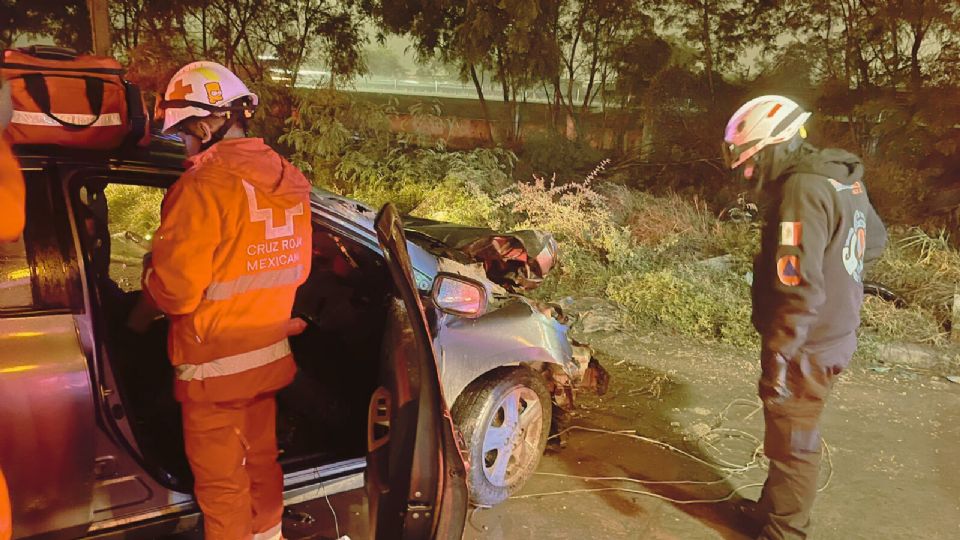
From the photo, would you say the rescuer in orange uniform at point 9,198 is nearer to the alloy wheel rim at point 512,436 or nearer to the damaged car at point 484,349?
the damaged car at point 484,349

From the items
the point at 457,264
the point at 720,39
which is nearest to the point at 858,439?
the point at 457,264

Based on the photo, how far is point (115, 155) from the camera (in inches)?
94.1

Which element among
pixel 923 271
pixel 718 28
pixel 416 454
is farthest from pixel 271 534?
pixel 718 28

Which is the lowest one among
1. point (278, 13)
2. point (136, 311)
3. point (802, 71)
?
point (136, 311)

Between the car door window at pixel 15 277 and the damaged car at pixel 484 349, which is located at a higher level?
the car door window at pixel 15 277

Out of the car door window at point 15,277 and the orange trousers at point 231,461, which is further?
the orange trousers at point 231,461

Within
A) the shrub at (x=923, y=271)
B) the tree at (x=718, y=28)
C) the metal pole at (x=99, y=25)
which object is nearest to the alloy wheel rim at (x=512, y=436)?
the shrub at (x=923, y=271)

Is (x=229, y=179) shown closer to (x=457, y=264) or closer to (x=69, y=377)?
(x=69, y=377)

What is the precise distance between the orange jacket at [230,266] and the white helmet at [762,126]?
6.20 feet

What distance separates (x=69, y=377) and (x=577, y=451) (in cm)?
270

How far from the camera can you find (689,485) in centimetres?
361

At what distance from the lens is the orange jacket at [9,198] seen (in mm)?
1665

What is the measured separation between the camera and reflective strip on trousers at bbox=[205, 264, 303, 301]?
219 cm

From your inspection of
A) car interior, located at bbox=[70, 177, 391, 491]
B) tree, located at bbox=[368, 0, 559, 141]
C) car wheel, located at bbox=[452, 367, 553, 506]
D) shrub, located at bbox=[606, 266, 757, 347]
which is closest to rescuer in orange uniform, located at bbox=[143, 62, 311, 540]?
car interior, located at bbox=[70, 177, 391, 491]
